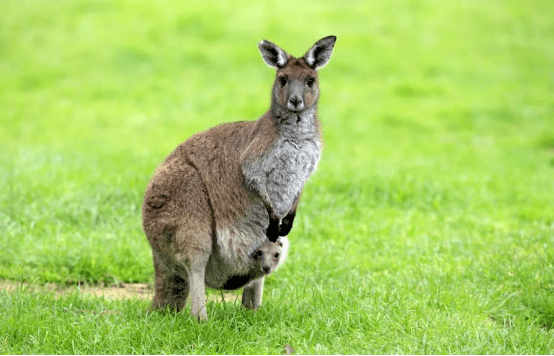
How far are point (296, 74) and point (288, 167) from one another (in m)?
0.62

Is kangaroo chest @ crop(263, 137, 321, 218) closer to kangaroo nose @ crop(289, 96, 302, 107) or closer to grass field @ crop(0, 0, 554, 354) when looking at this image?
kangaroo nose @ crop(289, 96, 302, 107)

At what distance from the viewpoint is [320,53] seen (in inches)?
205

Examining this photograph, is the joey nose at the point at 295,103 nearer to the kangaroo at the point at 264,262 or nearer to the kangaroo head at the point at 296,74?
the kangaroo head at the point at 296,74

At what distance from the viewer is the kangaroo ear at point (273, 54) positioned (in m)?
5.11

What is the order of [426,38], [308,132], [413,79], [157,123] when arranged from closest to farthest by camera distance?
[308,132] < [157,123] < [413,79] < [426,38]

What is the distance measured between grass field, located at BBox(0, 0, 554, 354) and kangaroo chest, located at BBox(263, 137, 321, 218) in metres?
0.84

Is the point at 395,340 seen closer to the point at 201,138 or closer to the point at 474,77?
the point at 201,138

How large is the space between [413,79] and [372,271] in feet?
29.5

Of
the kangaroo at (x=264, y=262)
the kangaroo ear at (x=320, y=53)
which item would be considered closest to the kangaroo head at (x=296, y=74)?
the kangaroo ear at (x=320, y=53)

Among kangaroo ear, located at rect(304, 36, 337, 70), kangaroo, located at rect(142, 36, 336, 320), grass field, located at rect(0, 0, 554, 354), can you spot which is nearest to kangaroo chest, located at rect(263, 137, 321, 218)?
kangaroo, located at rect(142, 36, 336, 320)

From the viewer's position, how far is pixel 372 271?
22.1ft

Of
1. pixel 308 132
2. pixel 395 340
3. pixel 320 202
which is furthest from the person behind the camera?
pixel 320 202

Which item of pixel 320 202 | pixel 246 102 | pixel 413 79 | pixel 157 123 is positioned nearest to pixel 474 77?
pixel 413 79

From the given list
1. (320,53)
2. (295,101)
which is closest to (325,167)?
(320,53)
